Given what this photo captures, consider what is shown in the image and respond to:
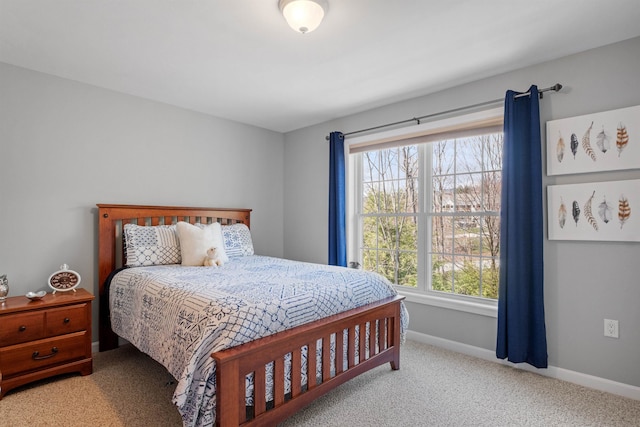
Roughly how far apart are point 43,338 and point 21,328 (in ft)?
0.49

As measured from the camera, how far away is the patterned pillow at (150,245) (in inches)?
114

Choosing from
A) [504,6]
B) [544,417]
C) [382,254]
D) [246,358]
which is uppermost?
[504,6]

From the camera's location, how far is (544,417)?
1980 mm

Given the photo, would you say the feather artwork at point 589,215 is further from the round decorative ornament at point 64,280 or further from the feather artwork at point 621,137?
the round decorative ornament at point 64,280

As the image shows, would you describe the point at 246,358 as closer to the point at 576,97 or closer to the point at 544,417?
the point at 544,417

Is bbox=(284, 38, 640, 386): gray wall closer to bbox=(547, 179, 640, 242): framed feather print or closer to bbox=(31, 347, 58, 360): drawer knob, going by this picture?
bbox=(547, 179, 640, 242): framed feather print

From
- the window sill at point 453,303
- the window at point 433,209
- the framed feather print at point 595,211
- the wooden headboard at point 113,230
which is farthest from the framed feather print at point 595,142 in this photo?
the wooden headboard at point 113,230

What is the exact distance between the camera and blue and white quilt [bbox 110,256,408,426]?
1537 mm

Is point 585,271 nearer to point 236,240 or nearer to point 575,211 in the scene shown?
point 575,211

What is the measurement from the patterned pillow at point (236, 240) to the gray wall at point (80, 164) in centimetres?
48

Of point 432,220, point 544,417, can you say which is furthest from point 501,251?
point 544,417

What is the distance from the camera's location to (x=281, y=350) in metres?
1.73

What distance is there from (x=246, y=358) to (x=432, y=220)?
2.33 metres

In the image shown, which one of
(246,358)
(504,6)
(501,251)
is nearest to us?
(246,358)
